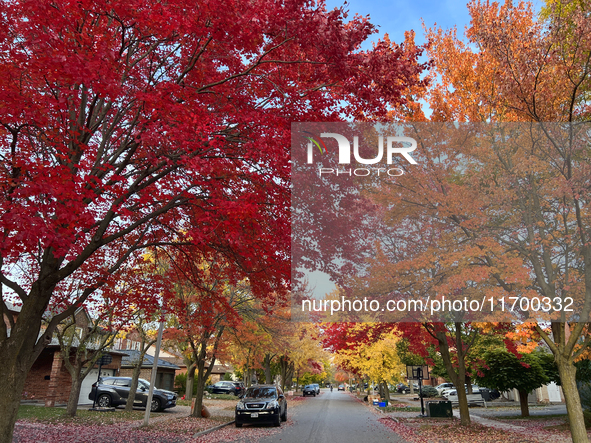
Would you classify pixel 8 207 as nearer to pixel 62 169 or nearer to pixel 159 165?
pixel 62 169

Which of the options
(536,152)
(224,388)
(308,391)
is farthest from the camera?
(308,391)

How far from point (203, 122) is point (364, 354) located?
25.7 metres

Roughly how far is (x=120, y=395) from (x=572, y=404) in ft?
72.0

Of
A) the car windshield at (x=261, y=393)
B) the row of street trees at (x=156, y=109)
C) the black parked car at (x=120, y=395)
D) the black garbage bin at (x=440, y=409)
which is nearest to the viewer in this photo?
the row of street trees at (x=156, y=109)

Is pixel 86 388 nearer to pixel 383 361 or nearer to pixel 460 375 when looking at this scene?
pixel 383 361

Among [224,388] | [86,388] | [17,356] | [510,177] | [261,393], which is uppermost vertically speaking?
[510,177]

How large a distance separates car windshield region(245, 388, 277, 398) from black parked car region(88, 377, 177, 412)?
713 cm

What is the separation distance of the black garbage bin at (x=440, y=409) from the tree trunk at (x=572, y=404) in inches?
442

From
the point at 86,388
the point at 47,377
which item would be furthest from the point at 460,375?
the point at 86,388

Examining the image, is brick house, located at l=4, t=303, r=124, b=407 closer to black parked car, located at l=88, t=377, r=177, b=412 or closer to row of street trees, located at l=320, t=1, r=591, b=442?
black parked car, located at l=88, t=377, r=177, b=412

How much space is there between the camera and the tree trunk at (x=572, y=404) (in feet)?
29.8

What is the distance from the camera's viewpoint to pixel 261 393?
17703 mm

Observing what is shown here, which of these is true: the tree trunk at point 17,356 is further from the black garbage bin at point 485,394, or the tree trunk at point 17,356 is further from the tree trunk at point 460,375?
the black garbage bin at point 485,394

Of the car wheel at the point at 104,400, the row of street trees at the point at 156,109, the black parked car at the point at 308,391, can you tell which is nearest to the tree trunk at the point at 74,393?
the car wheel at the point at 104,400
